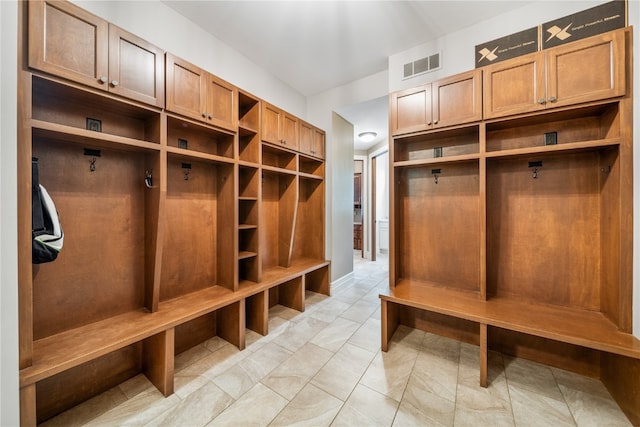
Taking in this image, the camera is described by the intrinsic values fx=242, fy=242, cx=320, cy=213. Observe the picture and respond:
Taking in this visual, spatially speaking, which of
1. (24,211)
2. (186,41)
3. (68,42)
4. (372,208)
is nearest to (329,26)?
(186,41)

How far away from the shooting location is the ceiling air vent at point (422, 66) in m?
2.69

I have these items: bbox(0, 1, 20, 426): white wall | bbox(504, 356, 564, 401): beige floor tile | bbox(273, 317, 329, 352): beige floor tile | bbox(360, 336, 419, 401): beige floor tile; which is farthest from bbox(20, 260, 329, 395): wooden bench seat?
bbox(504, 356, 564, 401): beige floor tile

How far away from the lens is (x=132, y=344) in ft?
6.61

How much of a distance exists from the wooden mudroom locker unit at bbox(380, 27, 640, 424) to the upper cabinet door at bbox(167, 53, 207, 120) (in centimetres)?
188

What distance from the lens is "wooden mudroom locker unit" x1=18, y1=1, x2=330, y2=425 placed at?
4.65 ft

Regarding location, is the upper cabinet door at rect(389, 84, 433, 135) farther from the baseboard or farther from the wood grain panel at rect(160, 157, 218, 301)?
the baseboard

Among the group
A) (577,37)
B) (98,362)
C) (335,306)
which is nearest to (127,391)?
(98,362)

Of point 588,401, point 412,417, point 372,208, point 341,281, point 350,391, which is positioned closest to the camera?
point 412,417

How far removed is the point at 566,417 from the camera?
1602 millimetres

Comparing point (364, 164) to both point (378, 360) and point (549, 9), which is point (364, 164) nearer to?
point (549, 9)

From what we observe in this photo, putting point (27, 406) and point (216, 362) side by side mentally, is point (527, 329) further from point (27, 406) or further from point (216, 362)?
point (27, 406)

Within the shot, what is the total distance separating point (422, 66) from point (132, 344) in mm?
3976

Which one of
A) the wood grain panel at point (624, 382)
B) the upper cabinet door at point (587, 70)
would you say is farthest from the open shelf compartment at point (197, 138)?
the wood grain panel at point (624, 382)

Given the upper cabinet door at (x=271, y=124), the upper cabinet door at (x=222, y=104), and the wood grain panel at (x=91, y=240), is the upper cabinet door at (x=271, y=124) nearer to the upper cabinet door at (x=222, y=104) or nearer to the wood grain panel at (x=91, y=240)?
the upper cabinet door at (x=222, y=104)
